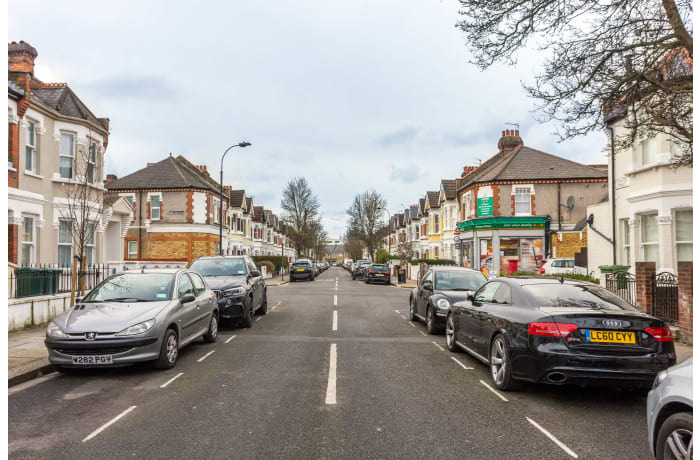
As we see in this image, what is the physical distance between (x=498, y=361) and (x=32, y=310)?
34.8 feet

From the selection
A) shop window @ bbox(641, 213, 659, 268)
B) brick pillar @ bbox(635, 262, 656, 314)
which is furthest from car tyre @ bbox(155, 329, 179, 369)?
shop window @ bbox(641, 213, 659, 268)

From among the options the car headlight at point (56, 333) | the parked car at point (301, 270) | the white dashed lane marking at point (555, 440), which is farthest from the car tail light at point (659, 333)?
the parked car at point (301, 270)

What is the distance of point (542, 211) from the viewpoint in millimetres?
33719

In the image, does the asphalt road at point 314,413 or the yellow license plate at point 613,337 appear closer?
the asphalt road at point 314,413

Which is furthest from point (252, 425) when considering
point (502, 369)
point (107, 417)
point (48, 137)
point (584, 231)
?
point (584, 231)

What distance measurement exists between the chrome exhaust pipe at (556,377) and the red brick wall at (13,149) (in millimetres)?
15023

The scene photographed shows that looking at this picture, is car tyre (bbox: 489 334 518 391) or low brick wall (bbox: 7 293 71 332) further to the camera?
low brick wall (bbox: 7 293 71 332)

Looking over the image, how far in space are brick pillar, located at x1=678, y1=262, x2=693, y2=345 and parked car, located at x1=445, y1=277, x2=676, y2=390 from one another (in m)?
3.56

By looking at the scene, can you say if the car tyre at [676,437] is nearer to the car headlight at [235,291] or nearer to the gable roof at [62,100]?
the car headlight at [235,291]

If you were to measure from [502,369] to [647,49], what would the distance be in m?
6.09

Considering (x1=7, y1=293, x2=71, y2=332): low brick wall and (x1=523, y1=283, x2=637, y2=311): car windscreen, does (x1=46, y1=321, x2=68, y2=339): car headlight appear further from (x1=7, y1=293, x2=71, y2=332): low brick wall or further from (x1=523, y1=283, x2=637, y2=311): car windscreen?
(x1=523, y1=283, x2=637, y2=311): car windscreen

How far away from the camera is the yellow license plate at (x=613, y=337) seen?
5.46 meters

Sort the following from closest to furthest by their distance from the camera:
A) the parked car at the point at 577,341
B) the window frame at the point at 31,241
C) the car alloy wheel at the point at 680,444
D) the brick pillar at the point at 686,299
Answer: the car alloy wheel at the point at 680,444
the parked car at the point at 577,341
the brick pillar at the point at 686,299
the window frame at the point at 31,241

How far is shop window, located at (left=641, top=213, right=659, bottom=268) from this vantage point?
1587 cm
